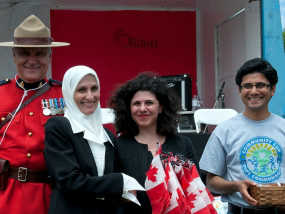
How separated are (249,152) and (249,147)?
1.0 inches

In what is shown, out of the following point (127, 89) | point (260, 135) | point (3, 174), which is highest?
point (127, 89)

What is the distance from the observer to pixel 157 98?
107 inches

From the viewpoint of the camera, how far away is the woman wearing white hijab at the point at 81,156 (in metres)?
2.14

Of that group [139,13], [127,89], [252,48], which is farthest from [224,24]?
[127,89]

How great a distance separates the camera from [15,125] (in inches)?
100

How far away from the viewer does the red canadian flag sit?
2221mm

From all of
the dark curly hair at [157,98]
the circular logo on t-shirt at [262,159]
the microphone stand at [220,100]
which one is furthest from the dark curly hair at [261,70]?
the microphone stand at [220,100]

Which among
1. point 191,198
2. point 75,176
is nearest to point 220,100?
point 191,198

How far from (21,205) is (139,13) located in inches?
301

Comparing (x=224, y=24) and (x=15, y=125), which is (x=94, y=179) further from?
(x=224, y=24)

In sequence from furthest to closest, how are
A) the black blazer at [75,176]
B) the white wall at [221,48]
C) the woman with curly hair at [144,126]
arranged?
the white wall at [221,48], the woman with curly hair at [144,126], the black blazer at [75,176]

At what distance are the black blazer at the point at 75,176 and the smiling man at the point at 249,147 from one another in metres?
0.62

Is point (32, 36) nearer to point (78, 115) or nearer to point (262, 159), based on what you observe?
point (78, 115)

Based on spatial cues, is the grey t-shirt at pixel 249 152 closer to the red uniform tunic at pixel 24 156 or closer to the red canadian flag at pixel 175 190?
the red canadian flag at pixel 175 190
